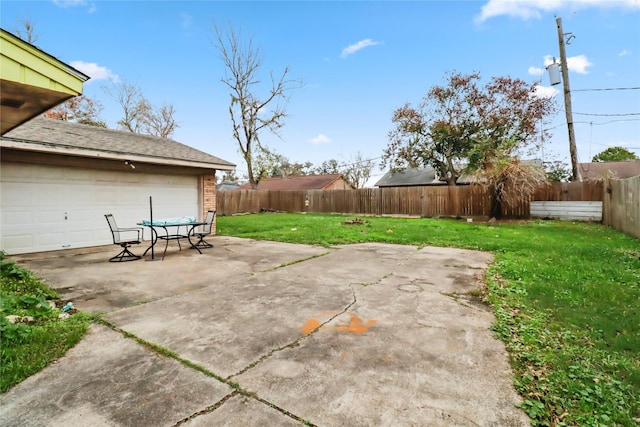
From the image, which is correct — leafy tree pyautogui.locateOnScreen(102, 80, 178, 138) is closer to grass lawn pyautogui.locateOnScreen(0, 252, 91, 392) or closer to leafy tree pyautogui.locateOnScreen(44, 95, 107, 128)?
leafy tree pyautogui.locateOnScreen(44, 95, 107, 128)

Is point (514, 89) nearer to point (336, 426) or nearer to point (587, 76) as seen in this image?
point (587, 76)

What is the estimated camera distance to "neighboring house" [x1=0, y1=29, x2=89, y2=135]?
2.47 meters

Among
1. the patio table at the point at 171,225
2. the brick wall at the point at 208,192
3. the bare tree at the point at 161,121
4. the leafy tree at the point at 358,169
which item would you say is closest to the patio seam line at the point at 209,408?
the patio table at the point at 171,225

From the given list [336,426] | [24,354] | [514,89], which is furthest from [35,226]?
[514,89]

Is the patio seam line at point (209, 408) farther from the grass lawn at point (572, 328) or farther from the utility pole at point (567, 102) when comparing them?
the utility pole at point (567, 102)

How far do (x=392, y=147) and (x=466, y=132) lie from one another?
16.1 ft

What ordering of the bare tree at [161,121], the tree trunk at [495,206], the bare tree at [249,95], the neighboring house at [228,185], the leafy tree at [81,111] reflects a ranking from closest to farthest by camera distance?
the tree trunk at [495,206], the leafy tree at [81,111], the bare tree at [249,95], the bare tree at [161,121], the neighboring house at [228,185]

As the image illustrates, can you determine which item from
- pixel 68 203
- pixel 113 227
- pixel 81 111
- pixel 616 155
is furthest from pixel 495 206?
pixel 616 155

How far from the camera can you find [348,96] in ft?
61.5

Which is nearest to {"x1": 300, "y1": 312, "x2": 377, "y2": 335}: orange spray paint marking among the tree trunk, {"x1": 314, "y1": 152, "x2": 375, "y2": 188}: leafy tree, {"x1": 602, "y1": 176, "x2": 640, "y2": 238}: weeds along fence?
{"x1": 602, "y1": 176, "x2": 640, "y2": 238}: weeds along fence

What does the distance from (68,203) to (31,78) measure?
18.0 feet

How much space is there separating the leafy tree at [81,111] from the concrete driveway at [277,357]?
1990cm

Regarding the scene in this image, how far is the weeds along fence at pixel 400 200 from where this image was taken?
12.4 m

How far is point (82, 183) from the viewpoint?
7.12 meters
